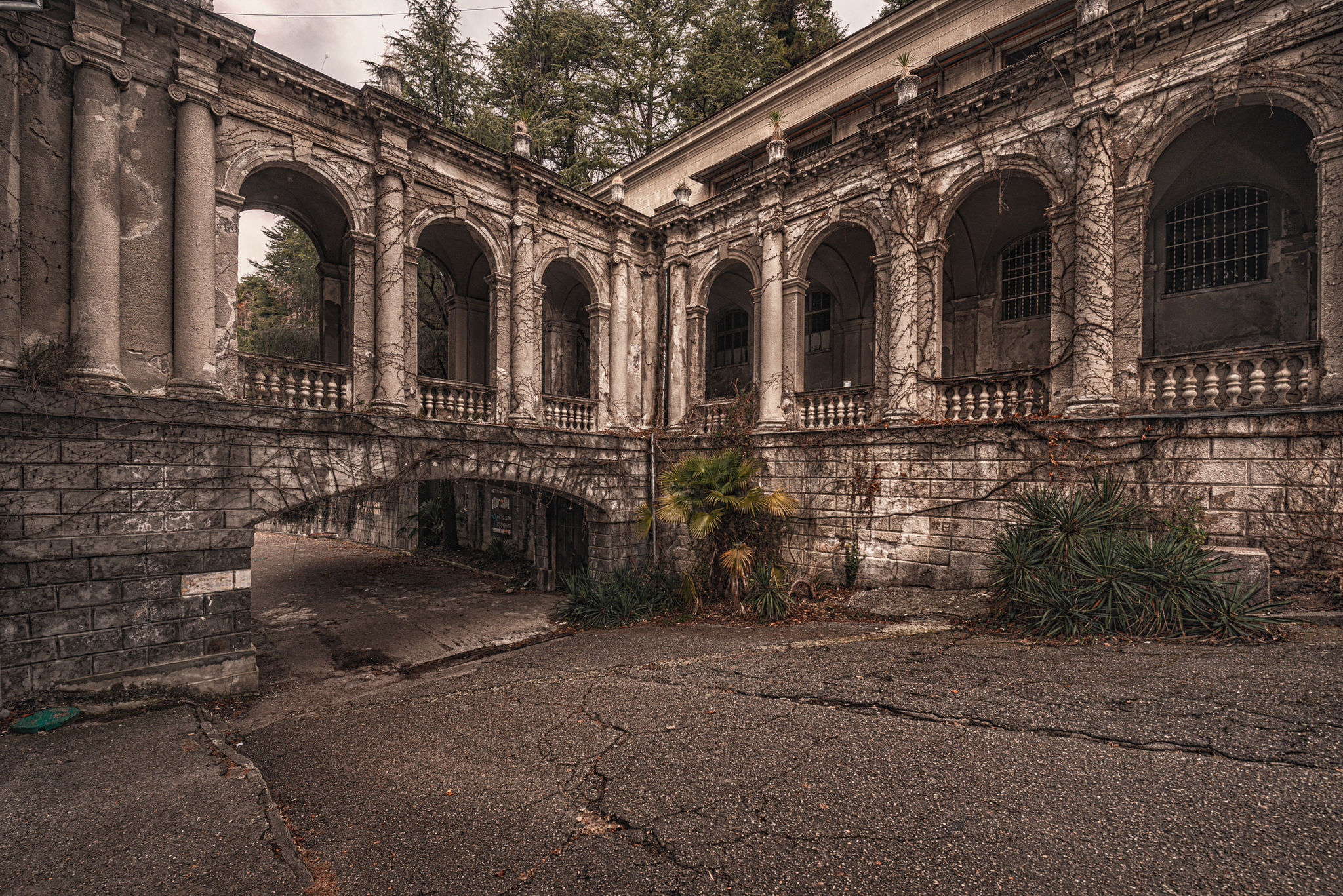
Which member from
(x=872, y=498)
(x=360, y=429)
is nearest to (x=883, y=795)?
(x=872, y=498)

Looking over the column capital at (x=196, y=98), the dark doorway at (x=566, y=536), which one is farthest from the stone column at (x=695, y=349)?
the column capital at (x=196, y=98)

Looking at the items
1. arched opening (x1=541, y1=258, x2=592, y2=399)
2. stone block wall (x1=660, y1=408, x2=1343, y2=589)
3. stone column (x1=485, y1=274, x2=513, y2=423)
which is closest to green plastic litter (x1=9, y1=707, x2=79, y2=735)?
stone column (x1=485, y1=274, x2=513, y2=423)

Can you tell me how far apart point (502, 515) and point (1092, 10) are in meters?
15.7

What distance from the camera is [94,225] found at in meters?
6.46

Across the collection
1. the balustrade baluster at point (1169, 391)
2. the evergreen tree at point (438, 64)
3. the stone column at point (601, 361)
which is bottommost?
the balustrade baluster at point (1169, 391)

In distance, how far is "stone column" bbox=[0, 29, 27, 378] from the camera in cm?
596

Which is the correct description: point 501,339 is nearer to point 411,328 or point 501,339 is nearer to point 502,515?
point 411,328

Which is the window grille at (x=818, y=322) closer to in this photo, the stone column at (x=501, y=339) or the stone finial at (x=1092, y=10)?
the stone finial at (x=1092, y=10)

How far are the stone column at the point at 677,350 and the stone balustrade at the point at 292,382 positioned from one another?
6570 millimetres

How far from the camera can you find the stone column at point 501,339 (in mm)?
10445

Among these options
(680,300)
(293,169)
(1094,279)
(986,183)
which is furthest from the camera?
(680,300)

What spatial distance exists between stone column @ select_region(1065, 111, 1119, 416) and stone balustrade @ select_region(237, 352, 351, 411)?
34.8 feet

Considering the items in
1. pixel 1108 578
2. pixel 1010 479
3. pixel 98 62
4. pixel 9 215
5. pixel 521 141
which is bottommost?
pixel 1108 578

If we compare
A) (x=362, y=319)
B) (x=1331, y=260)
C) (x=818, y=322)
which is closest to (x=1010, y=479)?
(x=1331, y=260)
